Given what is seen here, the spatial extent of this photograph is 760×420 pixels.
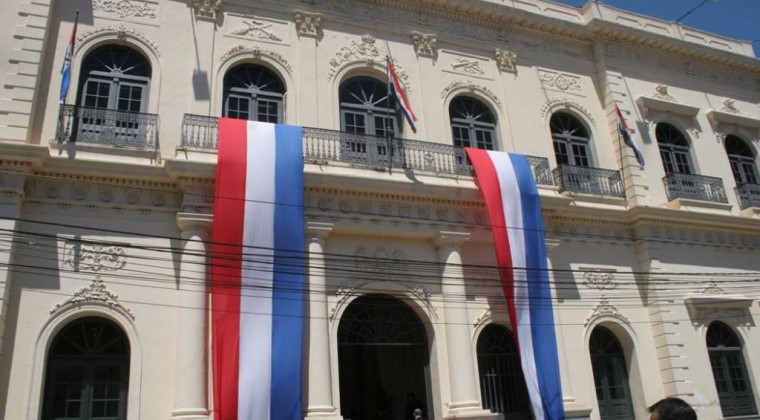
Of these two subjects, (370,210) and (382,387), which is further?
(382,387)

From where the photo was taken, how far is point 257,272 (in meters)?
9.41

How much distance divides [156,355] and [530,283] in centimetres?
627

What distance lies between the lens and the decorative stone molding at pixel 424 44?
13014 millimetres

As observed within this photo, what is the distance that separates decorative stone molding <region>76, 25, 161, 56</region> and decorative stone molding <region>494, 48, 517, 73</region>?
7035mm

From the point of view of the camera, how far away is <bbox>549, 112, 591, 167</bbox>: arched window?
45.1 feet

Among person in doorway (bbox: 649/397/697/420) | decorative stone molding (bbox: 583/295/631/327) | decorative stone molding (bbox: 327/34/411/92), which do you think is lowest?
person in doorway (bbox: 649/397/697/420)

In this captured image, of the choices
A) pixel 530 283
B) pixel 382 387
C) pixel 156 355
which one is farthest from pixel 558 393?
pixel 156 355

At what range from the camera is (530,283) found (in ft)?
36.2

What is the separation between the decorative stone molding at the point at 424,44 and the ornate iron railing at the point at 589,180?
3582 mm

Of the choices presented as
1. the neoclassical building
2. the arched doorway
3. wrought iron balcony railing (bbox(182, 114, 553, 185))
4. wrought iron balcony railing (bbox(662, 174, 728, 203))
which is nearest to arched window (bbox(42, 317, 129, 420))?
the neoclassical building

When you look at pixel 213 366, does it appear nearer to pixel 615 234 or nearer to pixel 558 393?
pixel 558 393

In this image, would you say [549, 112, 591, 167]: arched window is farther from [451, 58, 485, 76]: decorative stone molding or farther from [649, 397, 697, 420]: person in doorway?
[649, 397, 697, 420]: person in doorway

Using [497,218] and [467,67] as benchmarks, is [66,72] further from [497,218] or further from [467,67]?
[467,67]

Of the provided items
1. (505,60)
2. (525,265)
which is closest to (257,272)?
(525,265)
